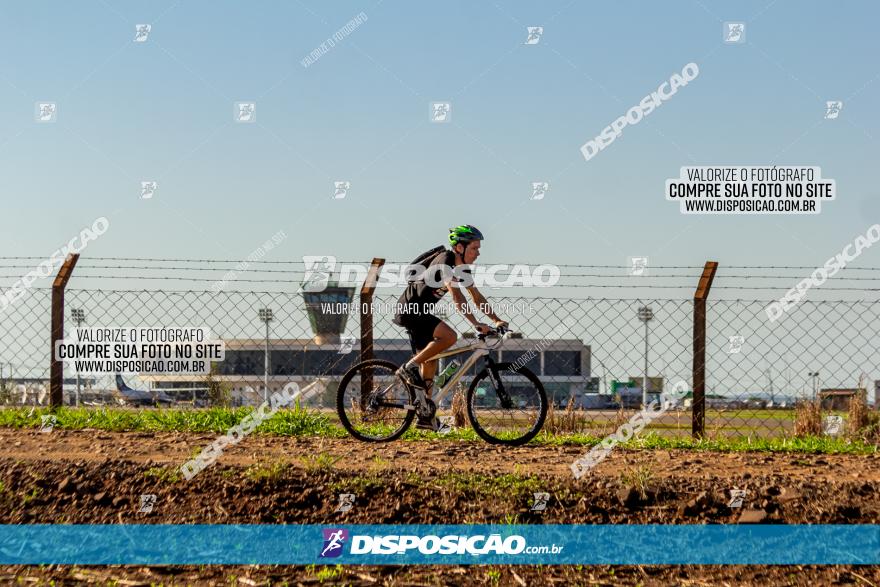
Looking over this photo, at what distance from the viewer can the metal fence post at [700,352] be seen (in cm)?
1040

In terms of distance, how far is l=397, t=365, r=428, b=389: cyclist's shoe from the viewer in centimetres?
875

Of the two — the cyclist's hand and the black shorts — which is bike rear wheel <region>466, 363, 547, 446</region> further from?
the black shorts

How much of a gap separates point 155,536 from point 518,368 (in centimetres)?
376

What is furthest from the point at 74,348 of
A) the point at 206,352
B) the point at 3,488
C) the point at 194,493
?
the point at 194,493

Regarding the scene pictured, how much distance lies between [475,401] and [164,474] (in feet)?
10.3

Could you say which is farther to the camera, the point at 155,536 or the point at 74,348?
the point at 74,348

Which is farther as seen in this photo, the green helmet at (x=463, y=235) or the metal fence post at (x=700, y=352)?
the metal fence post at (x=700, y=352)

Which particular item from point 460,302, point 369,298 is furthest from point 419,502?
point 369,298

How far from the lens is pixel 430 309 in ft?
28.1

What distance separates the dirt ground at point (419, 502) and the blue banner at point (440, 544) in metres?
0.10

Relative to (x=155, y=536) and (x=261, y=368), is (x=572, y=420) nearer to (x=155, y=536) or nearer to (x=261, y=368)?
(x=155, y=536)

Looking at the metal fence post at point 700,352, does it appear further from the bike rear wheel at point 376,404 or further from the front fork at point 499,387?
the bike rear wheel at point 376,404

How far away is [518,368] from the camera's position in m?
8.48

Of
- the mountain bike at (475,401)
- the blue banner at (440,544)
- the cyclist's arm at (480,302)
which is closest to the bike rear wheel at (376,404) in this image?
the mountain bike at (475,401)
